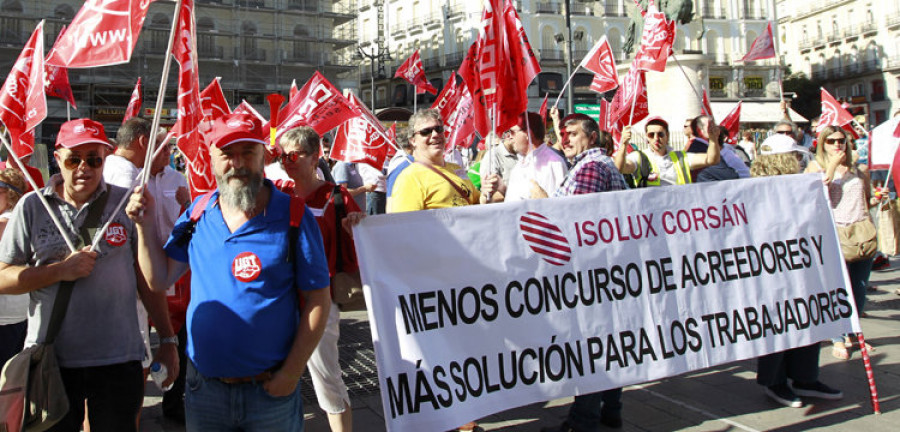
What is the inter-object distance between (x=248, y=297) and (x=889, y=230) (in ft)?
21.4

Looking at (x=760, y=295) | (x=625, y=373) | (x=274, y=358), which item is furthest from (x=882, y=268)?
(x=274, y=358)

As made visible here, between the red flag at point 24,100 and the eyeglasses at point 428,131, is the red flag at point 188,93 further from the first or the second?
the red flag at point 24,100

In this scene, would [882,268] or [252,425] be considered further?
[882,268]

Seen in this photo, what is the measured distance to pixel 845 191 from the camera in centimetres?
643

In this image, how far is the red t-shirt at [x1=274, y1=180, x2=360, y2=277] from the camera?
3.99 meters

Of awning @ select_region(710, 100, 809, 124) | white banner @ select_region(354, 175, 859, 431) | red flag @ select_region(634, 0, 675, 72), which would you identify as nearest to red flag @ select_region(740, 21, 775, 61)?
red flag @ select_region(634, 0, 675, 72)

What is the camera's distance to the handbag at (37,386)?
2969 millimetres

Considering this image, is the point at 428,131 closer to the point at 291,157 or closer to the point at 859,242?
the point at 291,157

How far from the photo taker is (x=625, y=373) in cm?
425

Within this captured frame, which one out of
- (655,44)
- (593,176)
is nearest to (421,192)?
(593,176)

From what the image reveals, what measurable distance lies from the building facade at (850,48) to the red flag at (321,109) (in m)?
56.6

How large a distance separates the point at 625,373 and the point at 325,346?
154 cm

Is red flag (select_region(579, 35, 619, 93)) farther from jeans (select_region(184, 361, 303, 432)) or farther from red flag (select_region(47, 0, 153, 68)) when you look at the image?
jeans (select_region(184, 361, 303, 432))

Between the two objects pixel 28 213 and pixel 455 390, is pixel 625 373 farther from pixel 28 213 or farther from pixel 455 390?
pixel 28 213
